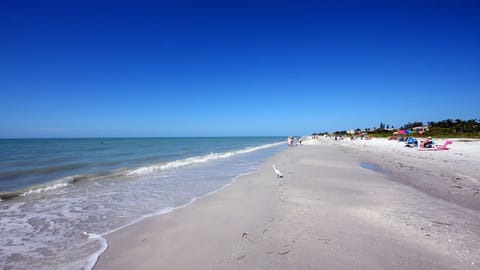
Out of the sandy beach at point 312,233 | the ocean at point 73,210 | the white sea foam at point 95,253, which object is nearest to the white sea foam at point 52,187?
the ocean at point 73,210

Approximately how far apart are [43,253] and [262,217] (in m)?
4.00

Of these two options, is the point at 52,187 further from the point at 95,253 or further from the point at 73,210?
the point at 95,253

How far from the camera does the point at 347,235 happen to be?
357cm

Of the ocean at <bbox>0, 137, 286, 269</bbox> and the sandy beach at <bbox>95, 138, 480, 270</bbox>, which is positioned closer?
the sandy beach at <bbox>95, 138, 480, 270</bbox>

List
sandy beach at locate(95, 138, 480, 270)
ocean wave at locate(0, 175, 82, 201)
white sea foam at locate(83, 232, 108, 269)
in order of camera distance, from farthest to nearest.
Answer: ocean wave at locate(0, 175, 82, 201) < white sea foam at locate(83, 232, 108, 269) < sandy beach at locate(95, 138, 480, 270)

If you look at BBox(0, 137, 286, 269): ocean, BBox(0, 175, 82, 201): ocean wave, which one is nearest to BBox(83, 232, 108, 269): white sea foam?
BBox(0, 137, 286, 269): ocean

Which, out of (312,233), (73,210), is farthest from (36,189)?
(312,233)

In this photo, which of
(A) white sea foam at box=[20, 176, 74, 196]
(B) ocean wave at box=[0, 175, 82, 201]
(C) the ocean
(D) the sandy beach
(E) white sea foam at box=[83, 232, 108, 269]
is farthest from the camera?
(A) white sea foam at box=[20, 176, 74, 196]

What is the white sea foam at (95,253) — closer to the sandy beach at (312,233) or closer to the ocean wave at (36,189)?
the sandy beach at (312,233)

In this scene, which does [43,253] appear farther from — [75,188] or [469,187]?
[469,187]

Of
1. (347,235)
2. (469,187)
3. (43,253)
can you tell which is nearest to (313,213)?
(347,235)

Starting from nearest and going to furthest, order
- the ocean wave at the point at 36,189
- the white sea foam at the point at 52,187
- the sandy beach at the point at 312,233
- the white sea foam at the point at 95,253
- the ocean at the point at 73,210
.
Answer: the sandy beach at the point at 312,233, the white sea foam at the point at 95,253, the ocean at the point at 73,210, the ocean wave at the point at 36,189, the white sea foam at the point at 52,187

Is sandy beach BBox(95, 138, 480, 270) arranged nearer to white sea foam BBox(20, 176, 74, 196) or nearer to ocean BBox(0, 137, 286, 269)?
ocean BBox(0, 137, 286, 269)

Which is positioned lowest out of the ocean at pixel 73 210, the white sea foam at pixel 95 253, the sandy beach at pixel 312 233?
the ocean at pixel 73 210
